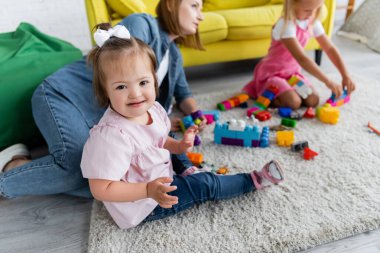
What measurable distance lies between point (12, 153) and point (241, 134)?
881 mm

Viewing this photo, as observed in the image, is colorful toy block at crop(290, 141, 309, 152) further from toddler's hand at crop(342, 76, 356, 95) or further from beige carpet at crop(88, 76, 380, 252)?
toddler's hand at crop(342, 76, 356, 95)

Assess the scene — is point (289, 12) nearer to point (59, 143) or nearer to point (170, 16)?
point (170, 16)

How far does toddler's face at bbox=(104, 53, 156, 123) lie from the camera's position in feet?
2.62

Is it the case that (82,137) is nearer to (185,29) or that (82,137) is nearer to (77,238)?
(77,238)

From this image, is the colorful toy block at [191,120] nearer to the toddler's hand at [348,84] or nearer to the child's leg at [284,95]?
the child's leg at [284,95]

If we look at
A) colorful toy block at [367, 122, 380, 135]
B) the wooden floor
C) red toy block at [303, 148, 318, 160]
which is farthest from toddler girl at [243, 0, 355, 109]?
the wooden floor

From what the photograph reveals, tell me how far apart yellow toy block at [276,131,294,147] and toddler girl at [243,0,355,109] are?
0.33 m

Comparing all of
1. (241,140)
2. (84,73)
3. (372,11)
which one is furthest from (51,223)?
(372,11)

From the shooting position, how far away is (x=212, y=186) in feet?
3.30

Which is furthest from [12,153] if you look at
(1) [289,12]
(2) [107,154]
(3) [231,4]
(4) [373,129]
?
(3) [231,4]

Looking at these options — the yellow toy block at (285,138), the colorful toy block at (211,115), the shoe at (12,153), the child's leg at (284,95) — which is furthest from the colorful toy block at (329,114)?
the shoe at (12,153)

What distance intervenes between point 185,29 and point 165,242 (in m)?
0.80

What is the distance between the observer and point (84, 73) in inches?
48.7

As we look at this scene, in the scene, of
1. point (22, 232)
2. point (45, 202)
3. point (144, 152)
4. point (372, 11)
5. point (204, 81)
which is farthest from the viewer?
point (372, 11)
